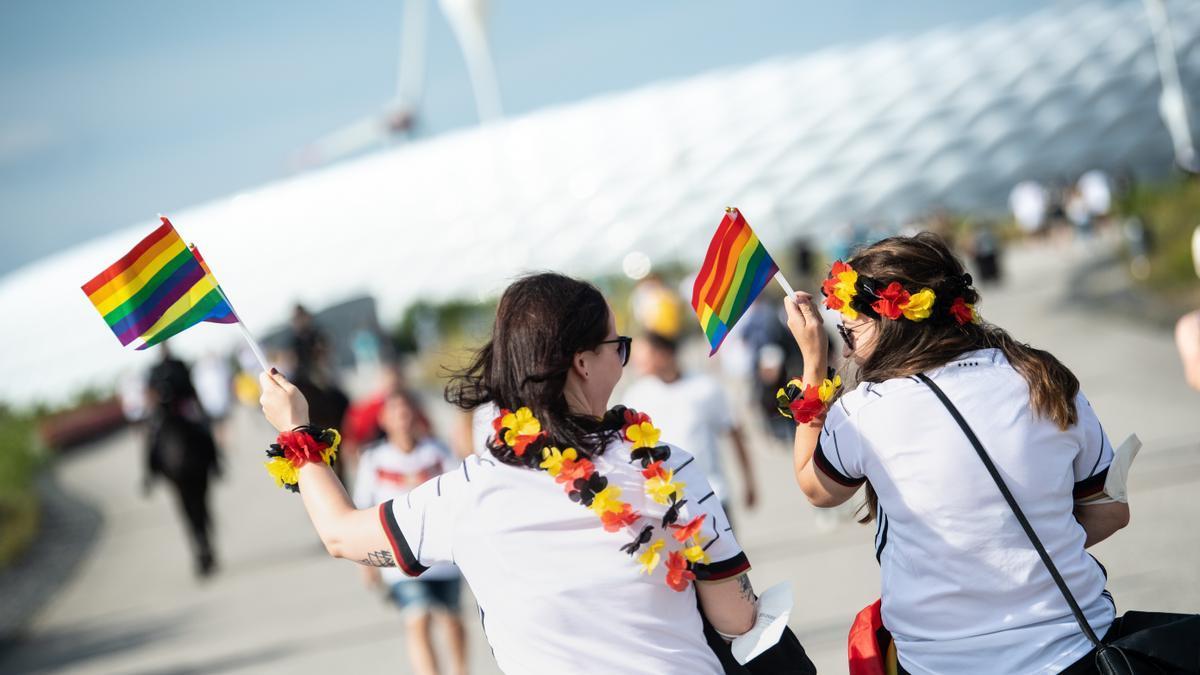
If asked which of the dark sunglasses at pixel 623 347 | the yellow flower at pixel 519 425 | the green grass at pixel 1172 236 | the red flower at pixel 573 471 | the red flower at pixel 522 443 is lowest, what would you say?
the green grass at pixel 1172 236

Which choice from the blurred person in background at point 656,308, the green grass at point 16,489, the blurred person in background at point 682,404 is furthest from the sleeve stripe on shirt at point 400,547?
the green grass at point 16,489

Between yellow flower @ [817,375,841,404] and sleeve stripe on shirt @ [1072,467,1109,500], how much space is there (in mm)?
587

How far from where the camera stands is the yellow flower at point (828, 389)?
2723 mm

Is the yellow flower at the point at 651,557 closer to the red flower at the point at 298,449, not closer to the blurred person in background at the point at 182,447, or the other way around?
the red flower at the point at 298,449

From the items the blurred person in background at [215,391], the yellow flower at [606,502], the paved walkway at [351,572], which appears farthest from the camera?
the blurred person in background at [215,391]

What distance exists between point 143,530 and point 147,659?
6372 millimetres

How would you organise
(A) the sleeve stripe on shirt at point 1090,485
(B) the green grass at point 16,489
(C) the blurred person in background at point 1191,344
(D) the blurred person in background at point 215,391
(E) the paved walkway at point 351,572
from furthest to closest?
Result: 1. (D) the blurred person in background at point 215,391
2. (B) the green grass at point 16,489
3. (E) the paved walkway at point 351,572
4. (C) the blurred person in background at point 1191,344
5. (A) the sleeve stripe on shirt at point 1090,485

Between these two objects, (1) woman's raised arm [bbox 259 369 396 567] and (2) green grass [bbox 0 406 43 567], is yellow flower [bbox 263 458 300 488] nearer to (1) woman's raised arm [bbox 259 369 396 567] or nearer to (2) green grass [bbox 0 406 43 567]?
(1) woman's raised arm [bbox 259 369 396 567]

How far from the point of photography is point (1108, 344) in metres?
13.3

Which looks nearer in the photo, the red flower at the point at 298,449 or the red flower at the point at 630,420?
the red flower at the point at 630,420

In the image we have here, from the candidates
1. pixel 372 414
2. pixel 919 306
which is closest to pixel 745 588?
pixel 919 306

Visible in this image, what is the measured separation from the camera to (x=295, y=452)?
261cm

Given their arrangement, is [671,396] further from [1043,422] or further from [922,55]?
[922,55]

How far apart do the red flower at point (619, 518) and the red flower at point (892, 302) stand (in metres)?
0.81
